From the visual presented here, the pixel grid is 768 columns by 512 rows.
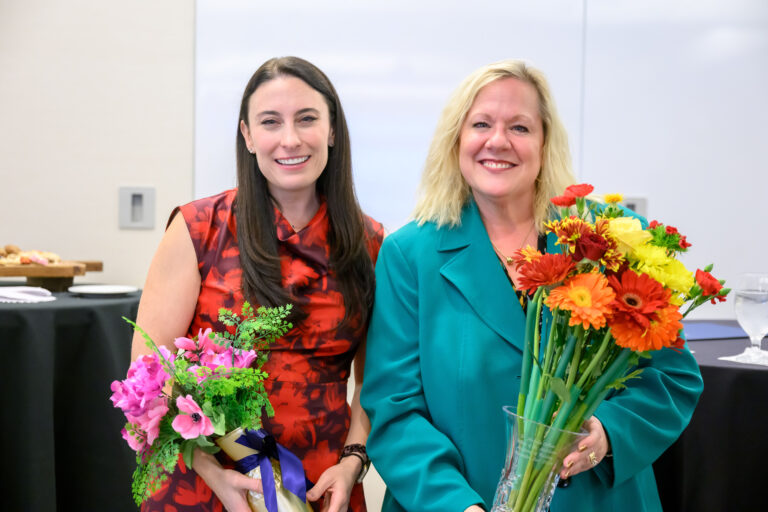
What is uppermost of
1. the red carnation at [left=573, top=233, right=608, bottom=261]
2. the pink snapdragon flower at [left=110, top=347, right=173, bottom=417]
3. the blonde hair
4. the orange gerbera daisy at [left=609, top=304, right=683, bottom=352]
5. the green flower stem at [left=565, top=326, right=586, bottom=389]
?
the blonde hair

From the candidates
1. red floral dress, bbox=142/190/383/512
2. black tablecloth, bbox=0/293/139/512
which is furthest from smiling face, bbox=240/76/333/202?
black tablecloth, bbox=0/293/139/512

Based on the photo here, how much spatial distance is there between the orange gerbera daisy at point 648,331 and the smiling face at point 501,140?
1.82 feet

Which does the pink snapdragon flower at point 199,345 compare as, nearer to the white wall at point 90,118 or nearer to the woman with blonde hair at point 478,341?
the woman with blonde hair at point 478,341

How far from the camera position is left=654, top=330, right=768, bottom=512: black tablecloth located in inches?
69.8

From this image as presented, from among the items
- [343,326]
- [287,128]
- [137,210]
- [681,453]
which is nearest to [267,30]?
A: [137,210]

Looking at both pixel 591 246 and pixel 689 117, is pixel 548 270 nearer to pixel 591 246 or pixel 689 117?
pixel 591 246

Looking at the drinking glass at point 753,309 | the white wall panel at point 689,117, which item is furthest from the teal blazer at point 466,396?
the white wall panel at point 689,117

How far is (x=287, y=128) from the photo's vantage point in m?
1.52

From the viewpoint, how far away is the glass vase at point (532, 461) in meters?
1.00

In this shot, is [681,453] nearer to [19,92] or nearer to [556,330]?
[556,330]

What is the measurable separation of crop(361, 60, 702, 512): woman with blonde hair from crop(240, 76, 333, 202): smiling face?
27cm

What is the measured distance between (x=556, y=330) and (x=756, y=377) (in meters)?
1.06

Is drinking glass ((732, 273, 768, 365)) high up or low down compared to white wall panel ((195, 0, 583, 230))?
down

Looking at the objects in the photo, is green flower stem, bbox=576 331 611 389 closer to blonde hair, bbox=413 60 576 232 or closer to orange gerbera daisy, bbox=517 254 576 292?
orange gerbera daisy, bbox=517 254 576 292
